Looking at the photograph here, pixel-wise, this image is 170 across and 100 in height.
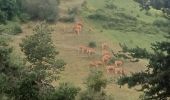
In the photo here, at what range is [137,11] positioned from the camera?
81875 millimetres

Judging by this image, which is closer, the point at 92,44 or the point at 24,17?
the point at 92,44

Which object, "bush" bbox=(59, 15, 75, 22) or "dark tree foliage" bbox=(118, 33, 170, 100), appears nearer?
"dark tree foliage" bbox=(118, 33, 170, 100)

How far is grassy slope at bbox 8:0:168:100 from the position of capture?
47.7 m

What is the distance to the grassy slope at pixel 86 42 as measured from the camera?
47.7 meters

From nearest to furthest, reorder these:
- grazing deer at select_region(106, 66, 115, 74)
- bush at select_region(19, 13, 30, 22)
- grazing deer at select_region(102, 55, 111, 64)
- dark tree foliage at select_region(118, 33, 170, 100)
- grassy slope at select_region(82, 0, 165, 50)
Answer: dark tree foliage at select_region(118, 33, 170, 100) < grazing deer at select_region(106, 66, 115, 74) < grazing deer at select_region(102, 55, 111, 64) < grassy slope at select_region(82, 0, 165, 50) < bush at select_region(19, 13, 30, 22)

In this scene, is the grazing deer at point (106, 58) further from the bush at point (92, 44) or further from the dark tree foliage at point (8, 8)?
the dark tree foliage at point (8, 8)

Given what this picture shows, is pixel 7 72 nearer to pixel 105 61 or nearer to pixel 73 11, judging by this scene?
pixel 105 61

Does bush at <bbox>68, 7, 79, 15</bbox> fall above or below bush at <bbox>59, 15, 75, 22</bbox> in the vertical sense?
above

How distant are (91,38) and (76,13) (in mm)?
10355

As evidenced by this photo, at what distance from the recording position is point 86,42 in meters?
62.2

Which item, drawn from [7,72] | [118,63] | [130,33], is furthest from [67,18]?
[7,72]

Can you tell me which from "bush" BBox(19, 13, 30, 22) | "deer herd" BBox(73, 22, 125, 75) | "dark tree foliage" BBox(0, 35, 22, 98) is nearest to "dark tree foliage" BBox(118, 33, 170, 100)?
"dark tree foliage" BBox(0, 35, 22, 98)

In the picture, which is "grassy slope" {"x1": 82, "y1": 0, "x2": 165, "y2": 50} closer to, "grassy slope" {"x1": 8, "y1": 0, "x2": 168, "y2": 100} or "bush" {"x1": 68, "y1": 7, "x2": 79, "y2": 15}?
"grassy slope" {"x1": 8, "y1": 0, "x2": 168, "y2": 100}

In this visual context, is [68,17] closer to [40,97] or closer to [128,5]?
[128,5]
